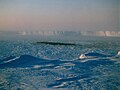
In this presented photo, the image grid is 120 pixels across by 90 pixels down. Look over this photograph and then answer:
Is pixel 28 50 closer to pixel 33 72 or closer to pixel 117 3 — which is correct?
pixel 33 72

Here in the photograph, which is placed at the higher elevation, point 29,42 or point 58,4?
point 58,4

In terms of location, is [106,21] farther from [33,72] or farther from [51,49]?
[33,72]

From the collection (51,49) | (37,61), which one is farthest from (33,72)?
(51,49)

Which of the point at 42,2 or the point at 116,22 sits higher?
the point at 42,2

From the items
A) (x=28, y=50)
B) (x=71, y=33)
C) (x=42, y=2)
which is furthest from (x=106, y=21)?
(x=28, y=50)

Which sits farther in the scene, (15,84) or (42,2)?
(42,2)

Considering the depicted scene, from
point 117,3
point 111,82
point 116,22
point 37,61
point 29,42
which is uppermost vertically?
point 117,3
